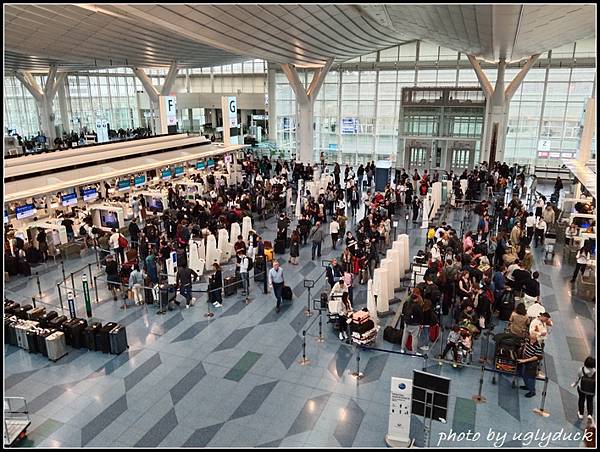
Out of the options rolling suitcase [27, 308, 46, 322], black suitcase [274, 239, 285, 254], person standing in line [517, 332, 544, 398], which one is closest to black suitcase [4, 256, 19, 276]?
rolling suitcase [27, 308, 46, 322]

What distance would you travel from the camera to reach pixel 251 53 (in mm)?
24516

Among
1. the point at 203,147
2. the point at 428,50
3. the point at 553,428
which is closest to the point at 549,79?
the point at 428,50

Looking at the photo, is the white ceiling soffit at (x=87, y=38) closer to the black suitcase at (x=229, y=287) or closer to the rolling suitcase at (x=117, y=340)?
the black suitcase at (x=229, y=287)

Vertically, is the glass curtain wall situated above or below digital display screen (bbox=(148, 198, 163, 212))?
above

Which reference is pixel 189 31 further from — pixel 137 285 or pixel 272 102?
pixel 272 102

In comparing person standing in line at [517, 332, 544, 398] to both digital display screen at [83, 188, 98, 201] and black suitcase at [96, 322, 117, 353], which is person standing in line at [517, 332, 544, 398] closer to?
black suitcase at [96, 322, 117, 353]

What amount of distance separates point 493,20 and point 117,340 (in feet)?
42.2

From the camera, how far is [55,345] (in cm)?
969

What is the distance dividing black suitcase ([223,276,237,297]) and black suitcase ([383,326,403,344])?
14.5 ft

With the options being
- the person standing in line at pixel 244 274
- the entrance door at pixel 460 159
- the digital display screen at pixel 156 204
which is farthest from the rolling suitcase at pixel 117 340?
the entrance door at pixel 460 159

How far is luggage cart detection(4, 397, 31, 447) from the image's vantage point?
7234 millimetres

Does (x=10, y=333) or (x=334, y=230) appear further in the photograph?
(x=334, y=230)

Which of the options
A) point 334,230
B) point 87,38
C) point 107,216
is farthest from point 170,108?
point 334,230

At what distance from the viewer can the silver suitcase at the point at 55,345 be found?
968cm
